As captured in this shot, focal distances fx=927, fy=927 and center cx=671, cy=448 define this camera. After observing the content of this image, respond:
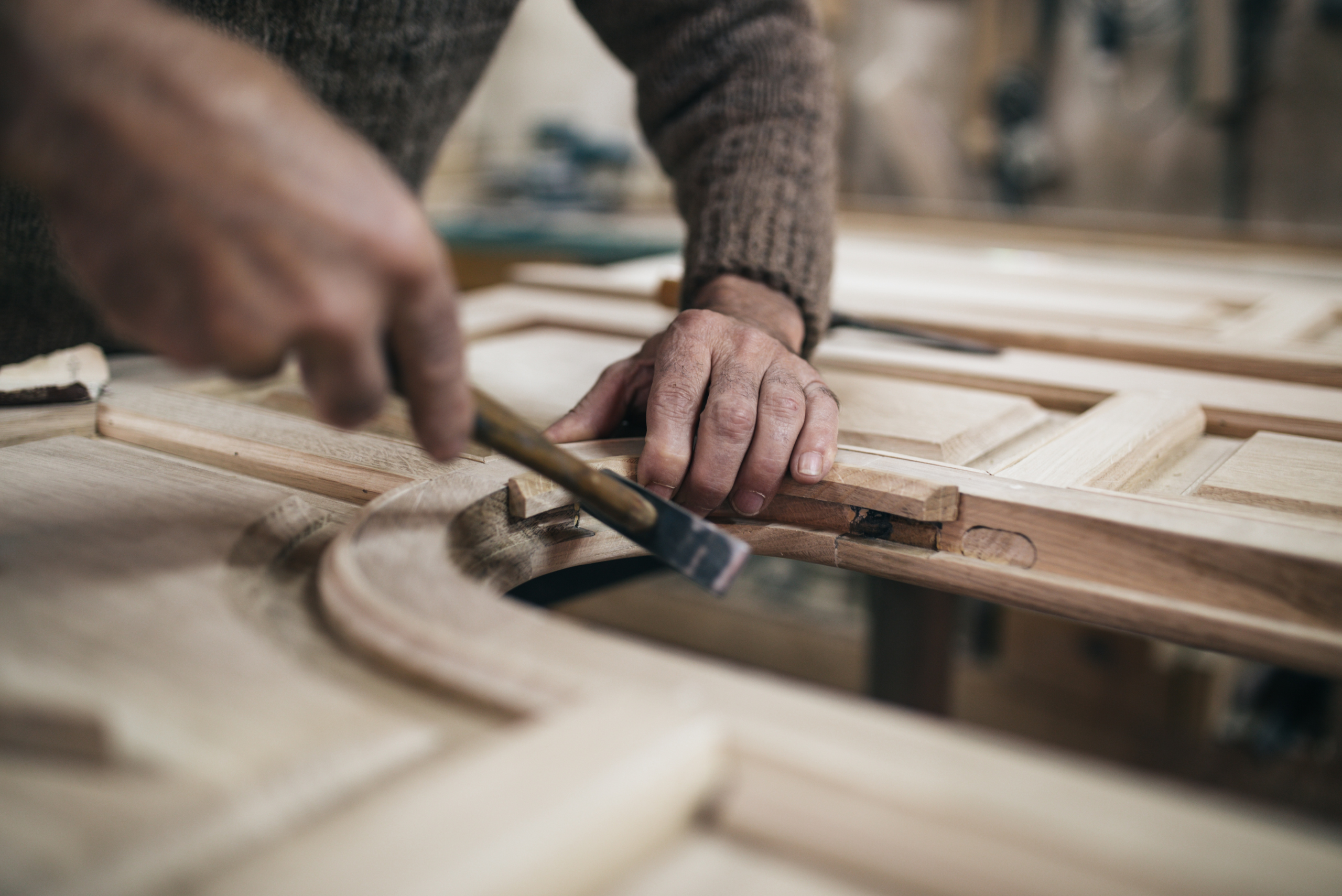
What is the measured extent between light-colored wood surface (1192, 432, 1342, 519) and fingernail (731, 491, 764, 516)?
1.18 ft

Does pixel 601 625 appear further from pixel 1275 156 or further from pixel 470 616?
pixel 1275 156

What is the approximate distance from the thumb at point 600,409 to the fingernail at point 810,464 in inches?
8.2

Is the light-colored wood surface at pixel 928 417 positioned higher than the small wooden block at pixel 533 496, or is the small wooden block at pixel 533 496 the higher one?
the light-colored wood surface at pixel 928 417

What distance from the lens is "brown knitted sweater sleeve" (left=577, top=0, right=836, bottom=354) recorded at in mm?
1068

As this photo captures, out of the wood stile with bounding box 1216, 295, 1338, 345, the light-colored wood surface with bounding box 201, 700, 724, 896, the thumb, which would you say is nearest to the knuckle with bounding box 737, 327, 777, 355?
the thumb

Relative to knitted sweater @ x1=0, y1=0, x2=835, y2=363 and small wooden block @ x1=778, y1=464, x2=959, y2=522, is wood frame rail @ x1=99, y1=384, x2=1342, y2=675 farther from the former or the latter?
knitted sweater @ x1=0, y1=0, x2=835, y2=363

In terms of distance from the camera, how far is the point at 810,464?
0.76 metres

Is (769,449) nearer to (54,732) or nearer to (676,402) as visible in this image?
(676,402)

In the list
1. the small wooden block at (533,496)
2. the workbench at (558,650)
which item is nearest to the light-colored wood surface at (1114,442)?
the workbench at (558,650)

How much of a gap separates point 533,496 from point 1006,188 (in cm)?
306

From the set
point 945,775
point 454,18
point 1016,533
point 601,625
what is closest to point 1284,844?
point 945,775

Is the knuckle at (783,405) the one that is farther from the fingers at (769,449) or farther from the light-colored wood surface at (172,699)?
the light-colored wood surface at (172,699)

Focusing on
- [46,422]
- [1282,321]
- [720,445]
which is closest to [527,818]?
[720,445]

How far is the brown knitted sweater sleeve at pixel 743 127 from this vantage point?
1.07 meters
